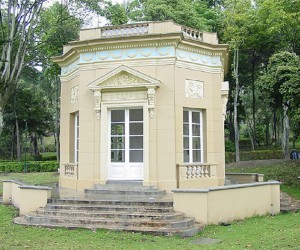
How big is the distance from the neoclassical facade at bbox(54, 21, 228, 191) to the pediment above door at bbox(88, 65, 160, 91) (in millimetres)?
32

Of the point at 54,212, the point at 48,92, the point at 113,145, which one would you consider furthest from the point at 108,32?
the point at 48,92

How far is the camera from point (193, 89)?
42.8 feet

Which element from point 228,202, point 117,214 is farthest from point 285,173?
point 117,214

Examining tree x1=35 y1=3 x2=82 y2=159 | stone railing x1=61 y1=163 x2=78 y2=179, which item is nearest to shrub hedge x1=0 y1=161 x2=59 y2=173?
tree x1=35 y1=3 x2=82 y2=159

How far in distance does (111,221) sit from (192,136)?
511 cm

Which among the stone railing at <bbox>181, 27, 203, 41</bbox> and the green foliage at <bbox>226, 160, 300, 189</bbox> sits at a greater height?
the stone railing at <bbox>181, 27, 203, 41</bbox>

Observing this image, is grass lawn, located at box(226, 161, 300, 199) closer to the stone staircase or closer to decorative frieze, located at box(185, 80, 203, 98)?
decorative frieze, located at box(185, 80, 203, 98)

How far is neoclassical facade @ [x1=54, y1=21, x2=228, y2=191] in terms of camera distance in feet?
40.1

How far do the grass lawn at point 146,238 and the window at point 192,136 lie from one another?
3795mm

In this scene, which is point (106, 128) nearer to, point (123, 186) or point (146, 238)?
point (123, 186)

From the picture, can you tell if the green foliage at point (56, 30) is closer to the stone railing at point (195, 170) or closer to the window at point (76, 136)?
the window at point (76, 136)

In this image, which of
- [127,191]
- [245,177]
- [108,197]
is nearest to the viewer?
[108,197]

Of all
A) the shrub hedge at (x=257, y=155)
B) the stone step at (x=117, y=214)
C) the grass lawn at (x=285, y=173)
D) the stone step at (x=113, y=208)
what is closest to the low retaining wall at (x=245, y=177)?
the grass lawn at (x=285, y=173)

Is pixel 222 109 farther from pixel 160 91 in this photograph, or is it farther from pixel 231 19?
pixel 231 19
